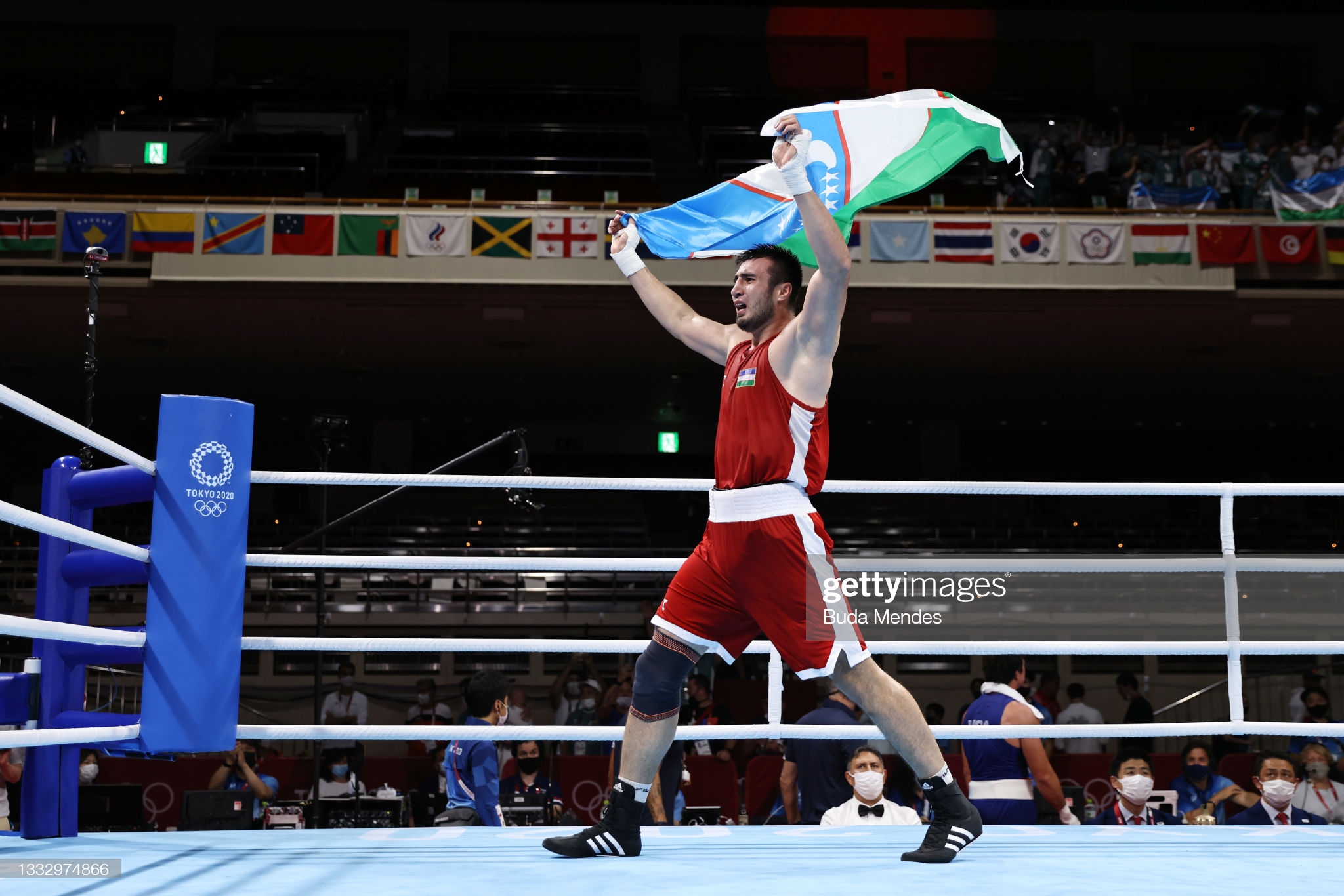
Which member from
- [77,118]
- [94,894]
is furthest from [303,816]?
[77,118]

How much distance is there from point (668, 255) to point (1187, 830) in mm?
2043

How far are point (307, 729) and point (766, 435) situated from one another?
1.41 m

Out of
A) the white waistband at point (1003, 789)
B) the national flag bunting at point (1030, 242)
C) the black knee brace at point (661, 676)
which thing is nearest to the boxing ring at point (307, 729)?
the black knee brace at point (661, 676)

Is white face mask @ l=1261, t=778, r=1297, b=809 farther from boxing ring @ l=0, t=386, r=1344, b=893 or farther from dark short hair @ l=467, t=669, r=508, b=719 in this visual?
dark short hair @ l=467, t=669, r=508, b=719

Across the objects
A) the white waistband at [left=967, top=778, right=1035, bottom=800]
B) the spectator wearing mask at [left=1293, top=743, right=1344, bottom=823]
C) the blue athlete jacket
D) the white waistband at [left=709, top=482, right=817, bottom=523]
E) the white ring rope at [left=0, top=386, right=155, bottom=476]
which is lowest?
the spectator wearing mask at [left=1293, top=743, right=1344, bottom=823]

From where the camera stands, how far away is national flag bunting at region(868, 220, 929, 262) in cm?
1139

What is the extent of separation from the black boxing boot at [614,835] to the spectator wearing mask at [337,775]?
4783mm

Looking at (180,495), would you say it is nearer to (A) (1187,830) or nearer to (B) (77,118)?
(A) (1187,830)

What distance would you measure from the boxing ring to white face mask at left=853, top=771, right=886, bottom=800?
85 cm

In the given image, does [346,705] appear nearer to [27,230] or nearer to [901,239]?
[27,230]

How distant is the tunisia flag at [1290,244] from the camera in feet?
37.2

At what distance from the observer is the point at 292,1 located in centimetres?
1702

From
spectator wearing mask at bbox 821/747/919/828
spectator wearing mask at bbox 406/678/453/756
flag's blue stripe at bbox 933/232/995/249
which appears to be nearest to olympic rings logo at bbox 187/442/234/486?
spectator wearing mask at bbox 821/747/919/828

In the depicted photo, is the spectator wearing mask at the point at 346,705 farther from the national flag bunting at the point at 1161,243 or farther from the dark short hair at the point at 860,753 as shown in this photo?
the national flag bunting at the point at 1161,243
